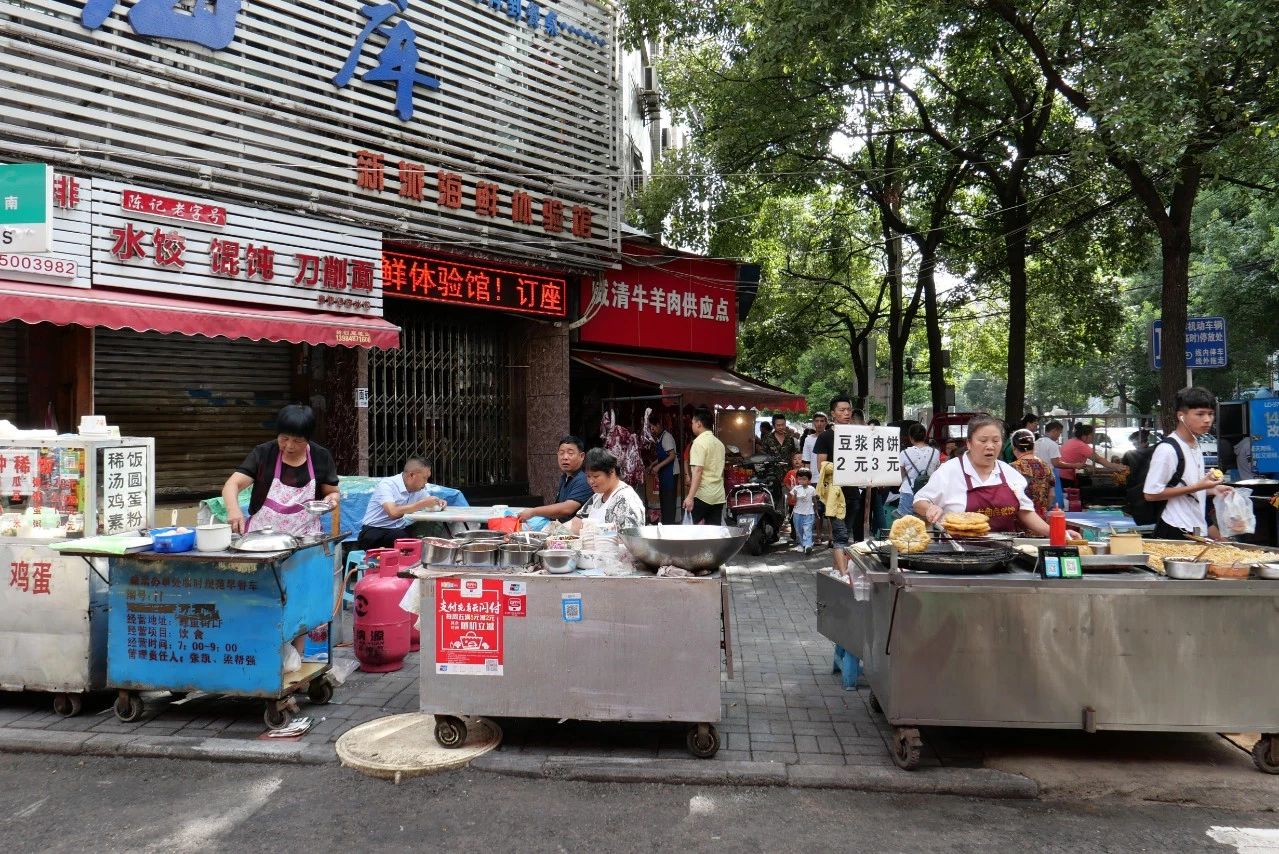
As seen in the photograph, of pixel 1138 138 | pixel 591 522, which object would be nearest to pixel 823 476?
pixel 1138 138

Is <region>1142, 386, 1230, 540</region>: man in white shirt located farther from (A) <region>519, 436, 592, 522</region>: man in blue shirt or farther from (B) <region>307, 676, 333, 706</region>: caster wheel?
(B) <region>307, 676, 333, 706</region>: caster wheel

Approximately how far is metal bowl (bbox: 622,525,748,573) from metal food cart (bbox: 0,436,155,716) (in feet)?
→ 10.6

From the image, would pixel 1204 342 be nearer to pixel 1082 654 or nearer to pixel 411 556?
pixel 1082 654

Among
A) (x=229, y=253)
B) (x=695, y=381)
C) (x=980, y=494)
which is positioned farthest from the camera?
(x=695, y=381)

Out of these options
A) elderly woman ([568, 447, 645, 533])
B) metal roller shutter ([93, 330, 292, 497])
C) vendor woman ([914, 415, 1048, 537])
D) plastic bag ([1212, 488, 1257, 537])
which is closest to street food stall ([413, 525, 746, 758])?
elderly woman ([568, 447, 645, 533])

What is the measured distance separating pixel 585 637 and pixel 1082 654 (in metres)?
2.46

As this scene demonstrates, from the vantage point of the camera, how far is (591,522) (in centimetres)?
561

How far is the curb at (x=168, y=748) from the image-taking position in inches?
184

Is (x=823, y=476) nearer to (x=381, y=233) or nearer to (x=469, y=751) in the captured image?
(x=381, y=233)

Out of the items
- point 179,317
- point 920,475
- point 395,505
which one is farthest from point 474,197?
point 920,475

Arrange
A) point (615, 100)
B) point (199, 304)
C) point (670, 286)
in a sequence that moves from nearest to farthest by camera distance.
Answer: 1. point (199, 304)
2. point (615, 100)
3. point (670, 286)

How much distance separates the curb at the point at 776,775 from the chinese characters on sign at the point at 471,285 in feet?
25.6

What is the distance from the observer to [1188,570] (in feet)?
14.1

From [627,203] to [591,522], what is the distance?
51.7 feet
